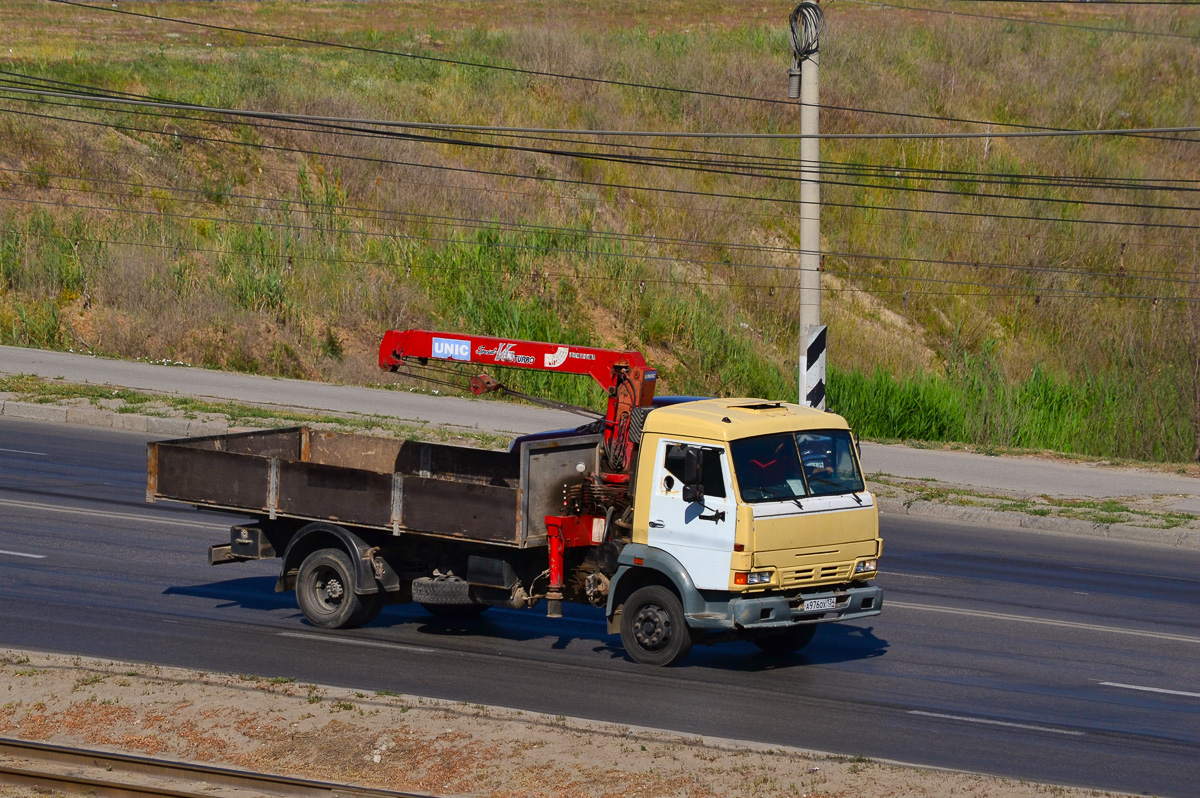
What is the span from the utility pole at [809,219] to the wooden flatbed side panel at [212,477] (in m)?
8.67

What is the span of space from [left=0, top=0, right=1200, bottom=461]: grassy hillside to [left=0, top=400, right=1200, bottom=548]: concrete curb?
325 inches

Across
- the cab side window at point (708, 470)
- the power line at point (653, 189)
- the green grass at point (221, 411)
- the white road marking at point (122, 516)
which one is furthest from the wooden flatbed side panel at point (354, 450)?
the power line at point (653, 189)

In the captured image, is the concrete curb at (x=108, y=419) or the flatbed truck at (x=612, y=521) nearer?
the flatbed truck at (x=612, y=521)

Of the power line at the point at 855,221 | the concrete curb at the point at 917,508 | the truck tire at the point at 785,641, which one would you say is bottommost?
the truck tire at the point at 785,641

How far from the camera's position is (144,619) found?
1141 cm

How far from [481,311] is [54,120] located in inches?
606

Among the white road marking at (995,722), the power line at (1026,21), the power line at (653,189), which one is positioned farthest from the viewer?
the power line at (1026,21)

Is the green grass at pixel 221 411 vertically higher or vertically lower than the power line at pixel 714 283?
lower

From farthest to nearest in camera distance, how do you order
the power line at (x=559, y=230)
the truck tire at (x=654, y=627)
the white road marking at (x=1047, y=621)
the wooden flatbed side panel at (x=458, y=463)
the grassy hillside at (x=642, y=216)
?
the power line at (x=559, y=230) < the grassy hillside at (x=642, y=216) < the wooden flatbed side panel at (x=458, y=463) < the white road marking at (x=1047, y=621) < the truck tire at (x=654, y=627)

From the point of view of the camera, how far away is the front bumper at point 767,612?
391 inches

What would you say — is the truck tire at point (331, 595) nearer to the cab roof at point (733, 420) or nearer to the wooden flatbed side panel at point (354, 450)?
the wooden flatbed side panel at point (354, 450)

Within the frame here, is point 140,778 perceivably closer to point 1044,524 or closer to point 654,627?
point 654,627

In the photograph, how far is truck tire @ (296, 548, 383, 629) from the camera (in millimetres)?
11320

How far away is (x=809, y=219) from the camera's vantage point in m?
18.0
